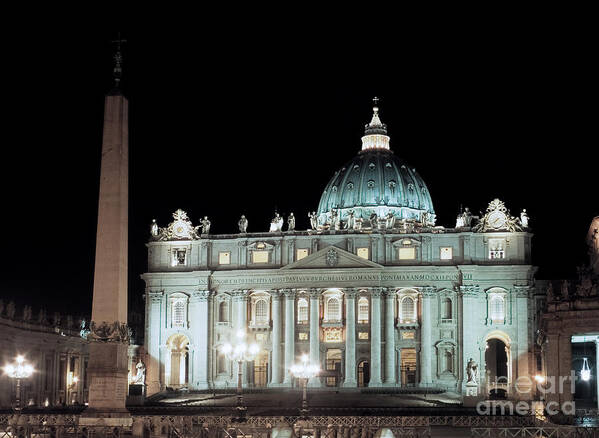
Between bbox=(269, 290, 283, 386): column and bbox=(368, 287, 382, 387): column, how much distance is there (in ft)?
28.3

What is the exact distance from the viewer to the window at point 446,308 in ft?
339

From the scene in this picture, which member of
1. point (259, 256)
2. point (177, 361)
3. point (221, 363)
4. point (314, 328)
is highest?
point (259, 256)

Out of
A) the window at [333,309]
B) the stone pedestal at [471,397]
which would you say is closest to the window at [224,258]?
the window at [333,309]

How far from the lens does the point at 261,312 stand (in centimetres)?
10750

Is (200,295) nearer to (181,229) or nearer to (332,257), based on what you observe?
(181,229)

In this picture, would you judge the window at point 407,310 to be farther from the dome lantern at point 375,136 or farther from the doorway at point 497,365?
the dome lantern at point 375,136

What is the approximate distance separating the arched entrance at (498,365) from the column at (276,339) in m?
19.0

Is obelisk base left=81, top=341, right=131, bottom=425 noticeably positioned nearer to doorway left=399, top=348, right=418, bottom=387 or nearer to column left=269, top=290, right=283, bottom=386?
column left=269, top=290, right=283, bottom=386

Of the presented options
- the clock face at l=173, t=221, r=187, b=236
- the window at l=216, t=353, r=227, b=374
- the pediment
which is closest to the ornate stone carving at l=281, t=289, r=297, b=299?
the pediment

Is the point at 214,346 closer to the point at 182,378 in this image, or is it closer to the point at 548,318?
the point at 182,378

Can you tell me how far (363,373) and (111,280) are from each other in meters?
67.6

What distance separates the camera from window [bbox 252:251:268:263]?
10775 centimetres

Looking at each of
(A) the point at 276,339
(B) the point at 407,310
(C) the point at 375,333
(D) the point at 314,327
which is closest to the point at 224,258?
(A) the point at 276,339

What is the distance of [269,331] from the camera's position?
106 metres
